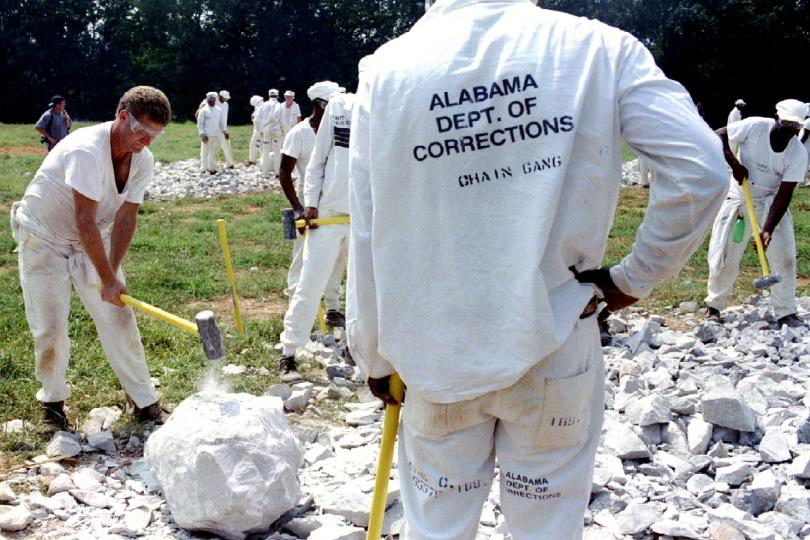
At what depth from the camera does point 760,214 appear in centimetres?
748

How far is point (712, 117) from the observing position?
38375 millimetres

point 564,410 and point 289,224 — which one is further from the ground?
point 564,410

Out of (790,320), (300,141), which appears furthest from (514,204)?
(790,320)

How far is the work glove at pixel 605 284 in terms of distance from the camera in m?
2.20

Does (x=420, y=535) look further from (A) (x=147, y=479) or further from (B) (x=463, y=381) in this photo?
(A) (x=147, y=479)

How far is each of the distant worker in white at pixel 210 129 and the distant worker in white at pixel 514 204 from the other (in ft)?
56.4

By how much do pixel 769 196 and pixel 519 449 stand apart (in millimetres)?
6021

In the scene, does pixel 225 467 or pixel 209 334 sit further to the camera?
pixel 209 334

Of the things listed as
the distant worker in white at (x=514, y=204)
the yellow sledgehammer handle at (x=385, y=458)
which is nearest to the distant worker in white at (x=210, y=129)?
the yellow sledgehammer handle at (x=385, y=458)

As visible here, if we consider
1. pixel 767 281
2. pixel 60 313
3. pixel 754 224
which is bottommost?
pixel 767 281

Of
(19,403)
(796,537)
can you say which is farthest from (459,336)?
(19,403)

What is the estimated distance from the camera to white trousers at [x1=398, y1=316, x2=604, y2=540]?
85.8 inches

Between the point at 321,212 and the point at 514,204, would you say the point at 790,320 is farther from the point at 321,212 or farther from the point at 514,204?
the point at 514,204

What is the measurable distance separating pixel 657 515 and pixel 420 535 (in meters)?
1.74
